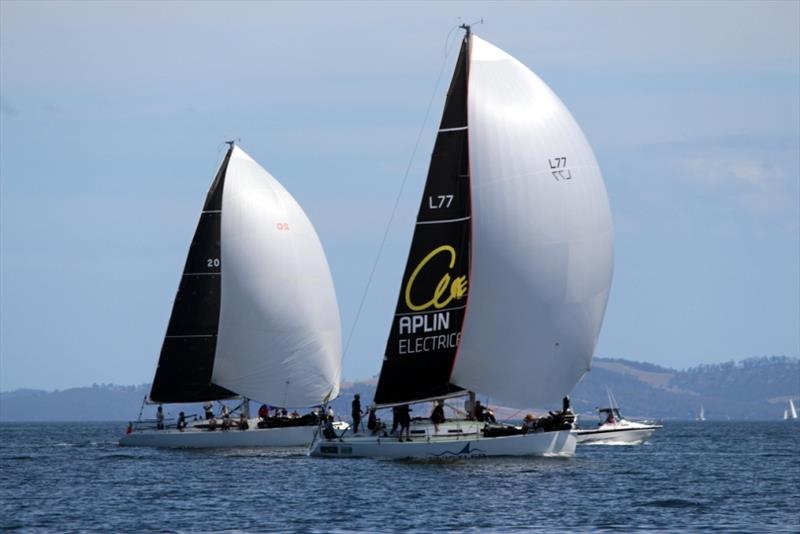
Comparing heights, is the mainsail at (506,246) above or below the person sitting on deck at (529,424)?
above

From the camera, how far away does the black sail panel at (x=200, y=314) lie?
228 feet

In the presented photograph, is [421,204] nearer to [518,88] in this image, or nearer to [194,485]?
[518,88]

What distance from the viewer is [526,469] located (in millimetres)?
48500

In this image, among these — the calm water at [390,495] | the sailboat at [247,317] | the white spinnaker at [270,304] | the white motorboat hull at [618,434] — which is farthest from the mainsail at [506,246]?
the white motorboat hull at [618,434]

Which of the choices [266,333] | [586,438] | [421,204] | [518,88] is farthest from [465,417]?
[586,438]

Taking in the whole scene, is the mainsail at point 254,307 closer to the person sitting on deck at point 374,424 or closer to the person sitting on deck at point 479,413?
the person sitting on deck at point 374,424

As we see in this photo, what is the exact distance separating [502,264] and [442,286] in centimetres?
249

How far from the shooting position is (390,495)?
4275 centimetres

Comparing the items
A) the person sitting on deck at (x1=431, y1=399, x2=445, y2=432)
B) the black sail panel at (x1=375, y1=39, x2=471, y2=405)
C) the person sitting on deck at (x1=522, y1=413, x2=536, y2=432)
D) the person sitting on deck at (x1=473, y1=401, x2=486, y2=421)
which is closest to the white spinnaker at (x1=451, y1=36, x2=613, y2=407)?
the black sail panel at (x1=375, y1=39, x2=471, y2=405)

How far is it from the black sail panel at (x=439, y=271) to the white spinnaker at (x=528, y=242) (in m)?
0.52

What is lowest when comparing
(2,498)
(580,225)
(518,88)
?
(2,498)

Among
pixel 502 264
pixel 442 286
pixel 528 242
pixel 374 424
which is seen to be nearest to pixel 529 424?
pixel 374 424

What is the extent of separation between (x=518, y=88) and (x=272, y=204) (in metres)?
19.9

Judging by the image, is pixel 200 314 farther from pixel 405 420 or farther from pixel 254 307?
pixel 405 420
